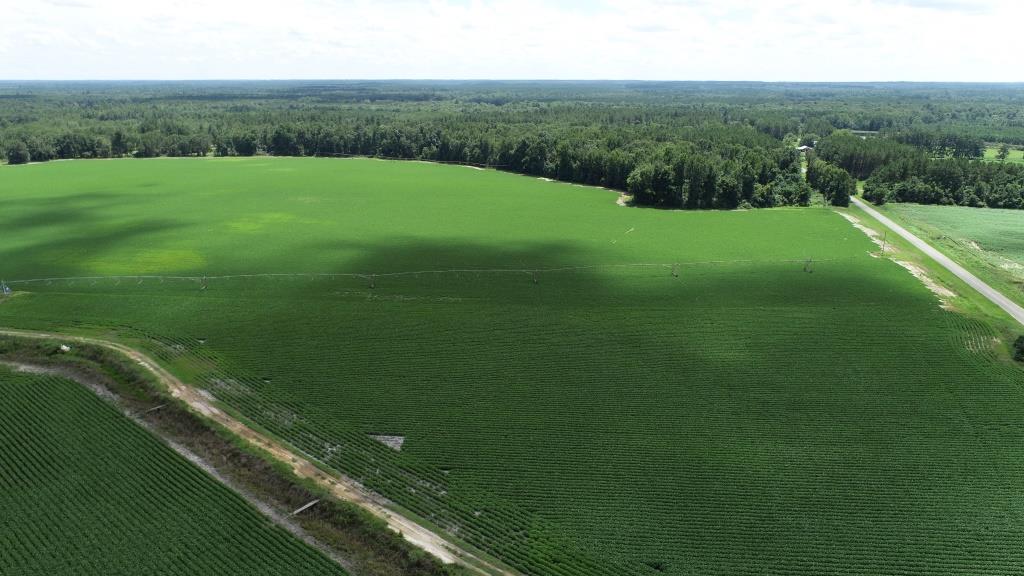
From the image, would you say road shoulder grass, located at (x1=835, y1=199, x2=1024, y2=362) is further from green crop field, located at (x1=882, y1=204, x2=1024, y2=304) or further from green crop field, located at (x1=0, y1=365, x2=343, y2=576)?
green crop field, located at (x1=0, y1=365, x2=343, y2=576)

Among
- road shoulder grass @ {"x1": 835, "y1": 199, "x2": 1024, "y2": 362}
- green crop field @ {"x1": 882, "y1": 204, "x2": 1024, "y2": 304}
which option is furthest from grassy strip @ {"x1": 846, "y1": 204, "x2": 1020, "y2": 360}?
green crop field @ {"x1": 882, "y1": 204, "x2": 1024, "y2": 304}

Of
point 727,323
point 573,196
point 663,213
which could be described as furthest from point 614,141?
point 727,323

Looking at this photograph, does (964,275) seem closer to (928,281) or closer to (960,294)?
(928,281)

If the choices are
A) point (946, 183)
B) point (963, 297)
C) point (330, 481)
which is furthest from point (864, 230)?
point (330, 481)

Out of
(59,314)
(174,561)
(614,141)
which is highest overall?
(614,141)

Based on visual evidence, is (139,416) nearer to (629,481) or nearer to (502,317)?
(502,317)

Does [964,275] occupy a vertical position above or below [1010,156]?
below
